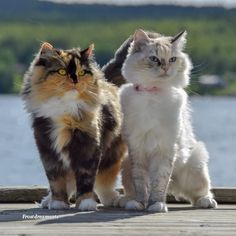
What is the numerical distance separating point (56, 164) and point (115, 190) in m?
0.64

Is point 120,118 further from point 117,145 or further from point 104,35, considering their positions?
point 104,35

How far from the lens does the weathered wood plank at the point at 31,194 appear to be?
6402 mm

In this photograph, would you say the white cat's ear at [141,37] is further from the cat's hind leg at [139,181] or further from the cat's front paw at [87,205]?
the cat's front paw at [87,205]

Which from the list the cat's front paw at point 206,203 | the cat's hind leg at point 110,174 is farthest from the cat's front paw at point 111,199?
the cat's front paw at point 206,203

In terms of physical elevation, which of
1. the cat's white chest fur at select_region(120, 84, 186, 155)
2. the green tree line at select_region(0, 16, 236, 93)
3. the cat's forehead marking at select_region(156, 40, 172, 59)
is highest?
the cat's forehead marking at select_region(156, 40, 172, 59)

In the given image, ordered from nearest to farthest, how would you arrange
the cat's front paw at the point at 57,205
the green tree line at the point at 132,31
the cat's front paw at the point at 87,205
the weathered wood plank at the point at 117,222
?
1. the weathered wood plank at the point at 117,222
2. the cat's front paw at the point at 87,205
3. the cat's front paw at the point at 57,205
4. the green tree line at the point at 132,31

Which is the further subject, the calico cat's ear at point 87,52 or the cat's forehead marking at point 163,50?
the cat's forehead marking at point 163,50

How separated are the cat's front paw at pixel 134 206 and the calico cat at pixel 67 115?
0.25 m

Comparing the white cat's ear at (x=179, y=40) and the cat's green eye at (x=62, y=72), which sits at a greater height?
the white cat's ear at (x=179, y=40)

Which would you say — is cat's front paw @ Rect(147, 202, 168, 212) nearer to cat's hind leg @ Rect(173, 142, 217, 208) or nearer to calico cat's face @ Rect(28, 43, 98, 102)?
cat's hind leg @ Rect(173, 142, 217, 208)

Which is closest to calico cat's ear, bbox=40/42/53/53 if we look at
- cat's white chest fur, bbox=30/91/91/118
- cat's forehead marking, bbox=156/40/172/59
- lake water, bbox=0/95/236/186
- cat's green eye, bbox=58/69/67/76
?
cat's green eye, bbox=58/69/67/76

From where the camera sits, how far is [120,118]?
5.86m

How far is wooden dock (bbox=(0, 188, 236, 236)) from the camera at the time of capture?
4797 mm

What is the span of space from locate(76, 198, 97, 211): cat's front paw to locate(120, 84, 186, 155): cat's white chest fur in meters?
0.46
